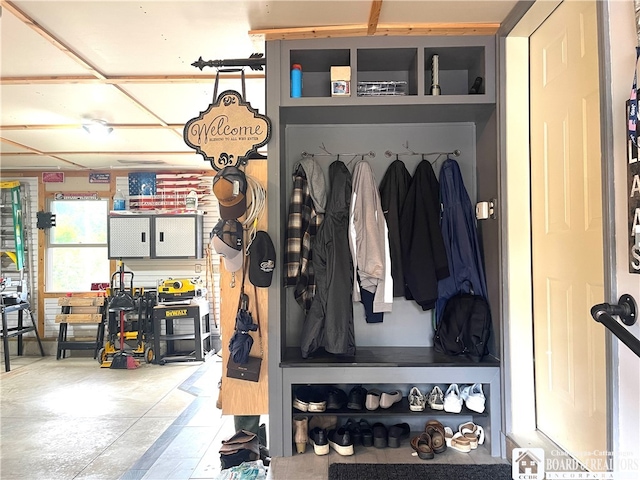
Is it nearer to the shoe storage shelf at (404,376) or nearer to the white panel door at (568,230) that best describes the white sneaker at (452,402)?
the shoe storage shelf at (404,376)

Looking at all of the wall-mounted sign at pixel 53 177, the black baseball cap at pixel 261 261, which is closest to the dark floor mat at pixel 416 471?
the black baseball cap at pixel 261 261

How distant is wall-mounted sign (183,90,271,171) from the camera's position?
2.36m

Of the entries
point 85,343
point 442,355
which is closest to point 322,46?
point 442,355

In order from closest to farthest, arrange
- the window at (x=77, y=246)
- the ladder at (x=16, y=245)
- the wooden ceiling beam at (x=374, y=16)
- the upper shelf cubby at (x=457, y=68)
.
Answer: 1. the wooden ceiling beam at (x=374, y=16)
2. the upper shelf cubby at (x=457, y=68)
3. the ladder at (x=16, y=245)
4. the window at (x=77, y=246)

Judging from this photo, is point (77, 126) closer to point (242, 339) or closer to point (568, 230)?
point (242, 339)

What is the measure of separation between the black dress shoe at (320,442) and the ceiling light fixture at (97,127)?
322 centimetres

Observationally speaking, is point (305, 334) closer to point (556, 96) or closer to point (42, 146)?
point (556, 96)

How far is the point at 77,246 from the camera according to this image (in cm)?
628

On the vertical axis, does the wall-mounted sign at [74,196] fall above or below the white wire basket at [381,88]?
below

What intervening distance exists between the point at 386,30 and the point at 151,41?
4.38 feet

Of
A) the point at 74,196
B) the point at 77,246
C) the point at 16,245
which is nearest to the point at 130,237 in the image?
the point at 77,246

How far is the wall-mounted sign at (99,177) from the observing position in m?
6.18

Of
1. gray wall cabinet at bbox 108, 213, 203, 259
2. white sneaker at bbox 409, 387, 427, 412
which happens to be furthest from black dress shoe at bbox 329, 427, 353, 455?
gray wall cabinet at bbox 108, 213, 203, 259

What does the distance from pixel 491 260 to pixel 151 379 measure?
13.4ft
